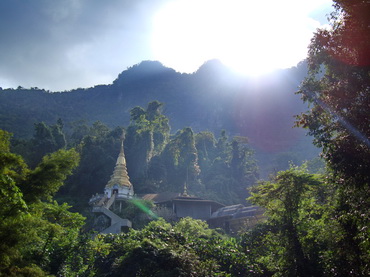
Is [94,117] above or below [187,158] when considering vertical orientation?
above

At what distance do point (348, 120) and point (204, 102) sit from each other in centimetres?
9486

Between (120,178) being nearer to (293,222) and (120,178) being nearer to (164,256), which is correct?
(293,222)

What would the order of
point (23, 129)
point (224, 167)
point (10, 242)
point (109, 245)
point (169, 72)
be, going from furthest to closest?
1. point (169, 72)
2. point (23, 129)
3. point (224, 167)
4. point (109, 245)
5. point (10, 242)

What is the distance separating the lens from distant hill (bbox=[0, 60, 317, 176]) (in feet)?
295

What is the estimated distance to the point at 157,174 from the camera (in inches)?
1629

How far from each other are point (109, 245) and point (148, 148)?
3032cm

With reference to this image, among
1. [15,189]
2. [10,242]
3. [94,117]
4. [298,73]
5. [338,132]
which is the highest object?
[298,73]

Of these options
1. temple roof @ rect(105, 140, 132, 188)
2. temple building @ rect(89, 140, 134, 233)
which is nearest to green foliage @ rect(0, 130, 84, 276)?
temple building @ rect(89, 140, 134, 233)

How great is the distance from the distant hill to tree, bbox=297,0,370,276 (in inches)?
2914

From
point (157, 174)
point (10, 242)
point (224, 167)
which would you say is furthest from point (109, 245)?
point (224, 167)

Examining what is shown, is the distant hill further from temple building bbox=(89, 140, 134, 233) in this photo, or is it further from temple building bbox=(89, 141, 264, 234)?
temple building bbox=(89, 140, 134, 233)

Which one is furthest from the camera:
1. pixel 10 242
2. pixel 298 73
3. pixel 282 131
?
pixel 298 73

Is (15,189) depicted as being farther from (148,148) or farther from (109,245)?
(148,148)

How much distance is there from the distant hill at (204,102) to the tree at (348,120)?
74.0 m
